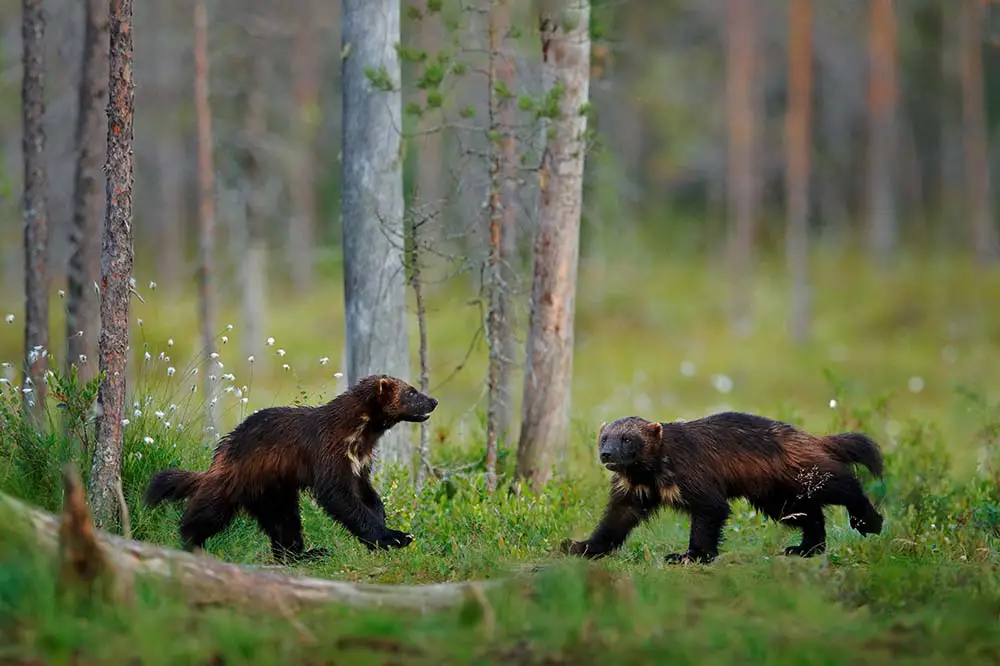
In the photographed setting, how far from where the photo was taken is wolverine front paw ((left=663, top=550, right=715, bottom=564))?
8773 mm

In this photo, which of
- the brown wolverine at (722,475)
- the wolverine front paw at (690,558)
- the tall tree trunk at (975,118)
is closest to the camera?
the wolverine front paw at (690,558)

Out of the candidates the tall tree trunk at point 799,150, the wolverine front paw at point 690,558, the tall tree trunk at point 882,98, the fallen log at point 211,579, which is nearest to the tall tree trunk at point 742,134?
the tall tree trunk at point 799,150

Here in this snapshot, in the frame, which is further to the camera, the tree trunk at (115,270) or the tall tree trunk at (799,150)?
the tall tree trunk at (799,150)

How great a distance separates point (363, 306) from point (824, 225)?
129 ft

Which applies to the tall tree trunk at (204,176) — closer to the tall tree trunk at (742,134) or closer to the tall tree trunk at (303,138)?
the tall tree trunk at (303,138)

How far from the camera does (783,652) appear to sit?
571cm

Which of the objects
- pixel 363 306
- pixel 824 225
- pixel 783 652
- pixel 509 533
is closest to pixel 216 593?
pixel 783 652

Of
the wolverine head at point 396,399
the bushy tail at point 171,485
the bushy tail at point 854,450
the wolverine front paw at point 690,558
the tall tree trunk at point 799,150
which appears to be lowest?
the wolverine front paw at point 690,558

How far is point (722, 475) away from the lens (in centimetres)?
926

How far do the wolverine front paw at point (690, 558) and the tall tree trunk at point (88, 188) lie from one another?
745 cm

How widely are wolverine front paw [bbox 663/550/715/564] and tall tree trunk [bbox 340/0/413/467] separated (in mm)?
3202

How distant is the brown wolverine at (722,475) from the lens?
9.16 meters

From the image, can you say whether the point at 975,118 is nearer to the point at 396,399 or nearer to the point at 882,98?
the point at 882,98

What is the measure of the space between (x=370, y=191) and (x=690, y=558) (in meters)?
4.50
